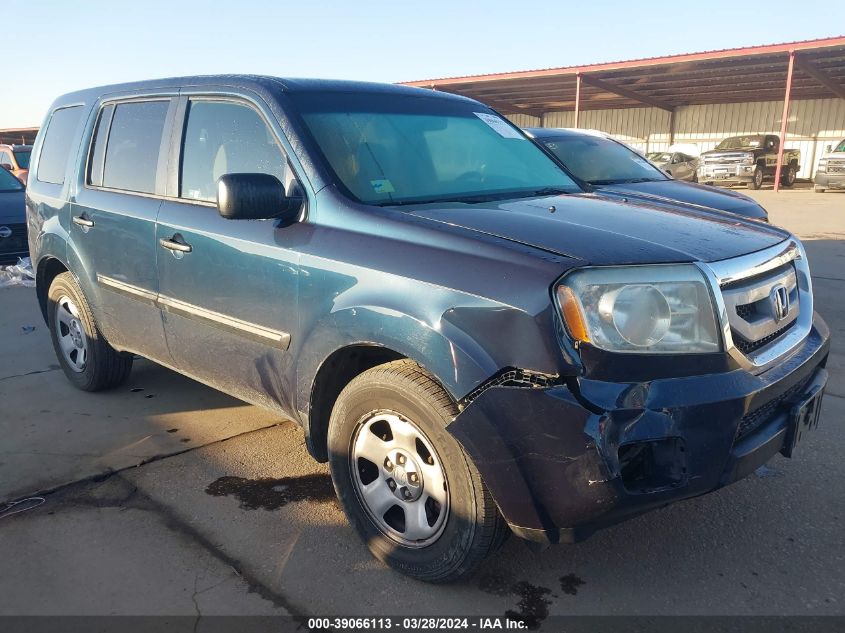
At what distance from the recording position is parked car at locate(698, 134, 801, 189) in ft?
80.3

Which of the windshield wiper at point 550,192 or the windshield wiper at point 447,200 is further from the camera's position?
the windshield wiper at point 550,192

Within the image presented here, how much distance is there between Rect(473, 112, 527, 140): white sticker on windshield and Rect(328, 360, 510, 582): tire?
1789 mm

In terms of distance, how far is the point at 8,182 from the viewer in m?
9.57

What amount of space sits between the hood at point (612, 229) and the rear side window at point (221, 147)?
2.53 ft

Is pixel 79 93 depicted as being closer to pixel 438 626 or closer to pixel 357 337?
pixel 357 337

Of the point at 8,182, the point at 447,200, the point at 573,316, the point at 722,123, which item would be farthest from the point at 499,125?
the point at 722,123

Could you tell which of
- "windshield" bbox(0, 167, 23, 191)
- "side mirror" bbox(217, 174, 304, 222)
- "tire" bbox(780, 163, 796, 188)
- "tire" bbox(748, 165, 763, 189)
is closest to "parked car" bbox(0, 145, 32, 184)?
"windshield" bbox(0, 167, 23, 191)

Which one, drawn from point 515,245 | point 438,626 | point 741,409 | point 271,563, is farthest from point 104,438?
point 741,409

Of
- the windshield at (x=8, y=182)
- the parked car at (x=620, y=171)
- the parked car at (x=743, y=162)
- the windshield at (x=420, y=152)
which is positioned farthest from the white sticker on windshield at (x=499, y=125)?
the parked car at (x=743, y=162)

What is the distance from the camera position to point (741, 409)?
6.99 feet

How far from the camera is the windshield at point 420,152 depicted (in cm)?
289

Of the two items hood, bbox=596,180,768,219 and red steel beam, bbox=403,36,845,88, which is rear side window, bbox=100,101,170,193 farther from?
red steel beam, bbox=403,36,845,88

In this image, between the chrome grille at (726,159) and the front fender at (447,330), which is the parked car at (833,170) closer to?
the chrome grille at (726,159)

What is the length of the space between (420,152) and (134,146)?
168 cm
